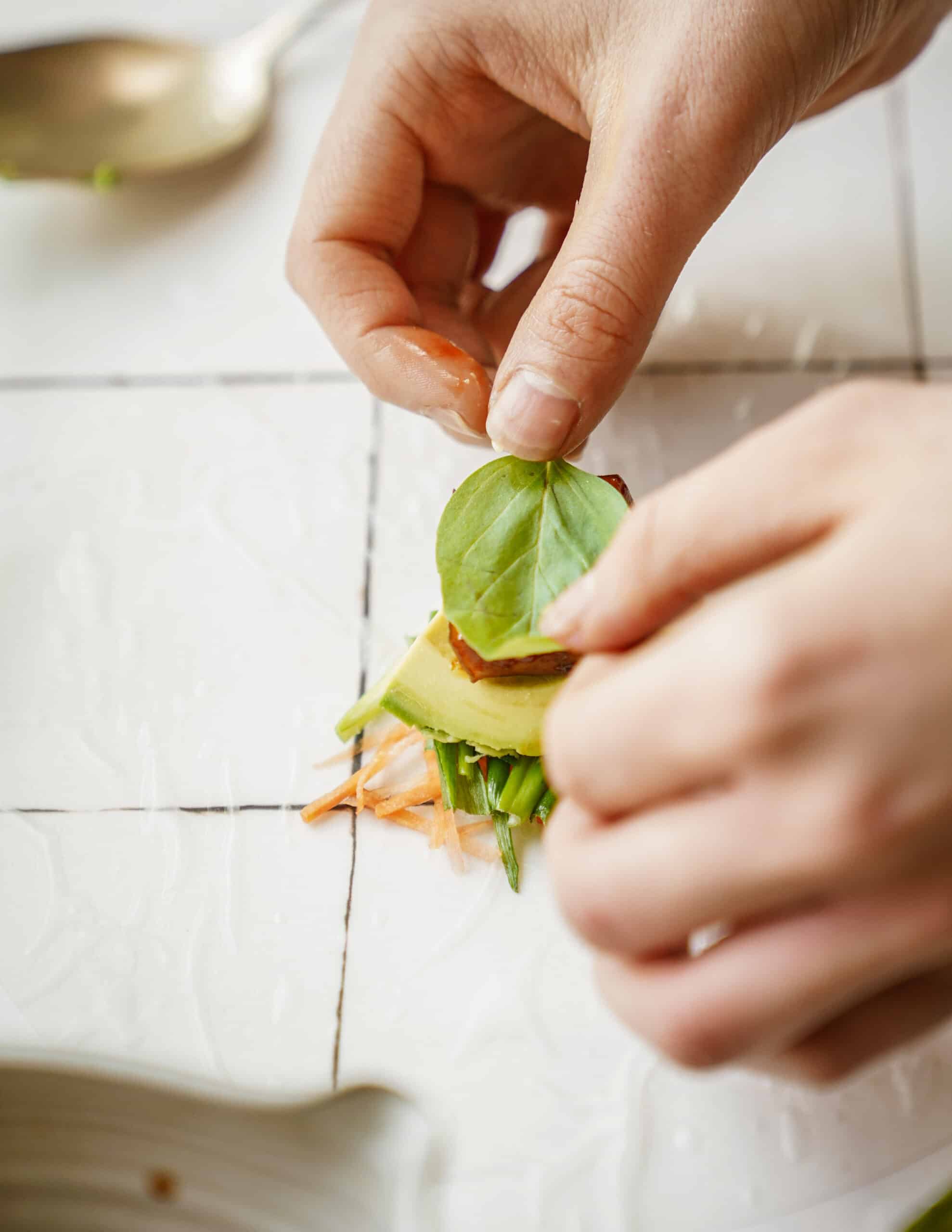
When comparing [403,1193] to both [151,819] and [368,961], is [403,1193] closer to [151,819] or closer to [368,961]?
[368,961]

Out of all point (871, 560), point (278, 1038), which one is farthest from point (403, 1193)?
point (871, 560)

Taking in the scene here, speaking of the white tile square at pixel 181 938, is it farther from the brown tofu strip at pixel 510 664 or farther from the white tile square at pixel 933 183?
the white tile square at pixel 933 183

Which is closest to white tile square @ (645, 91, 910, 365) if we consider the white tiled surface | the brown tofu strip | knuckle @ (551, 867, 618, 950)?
the white tiled surface

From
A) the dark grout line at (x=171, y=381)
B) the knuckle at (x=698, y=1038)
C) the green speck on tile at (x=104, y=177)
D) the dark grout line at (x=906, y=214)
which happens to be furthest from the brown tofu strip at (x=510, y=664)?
the green speck on tile at (x=104, y=177)

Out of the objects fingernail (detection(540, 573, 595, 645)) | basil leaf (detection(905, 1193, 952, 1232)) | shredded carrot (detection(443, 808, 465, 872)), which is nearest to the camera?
fingernail (detection(540, 573, 595, 645))

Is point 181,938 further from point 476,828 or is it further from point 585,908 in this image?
point 585,908

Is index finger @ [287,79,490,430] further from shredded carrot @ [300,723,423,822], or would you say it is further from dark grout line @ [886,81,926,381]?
dark grout line @ [886,81,926,381]
